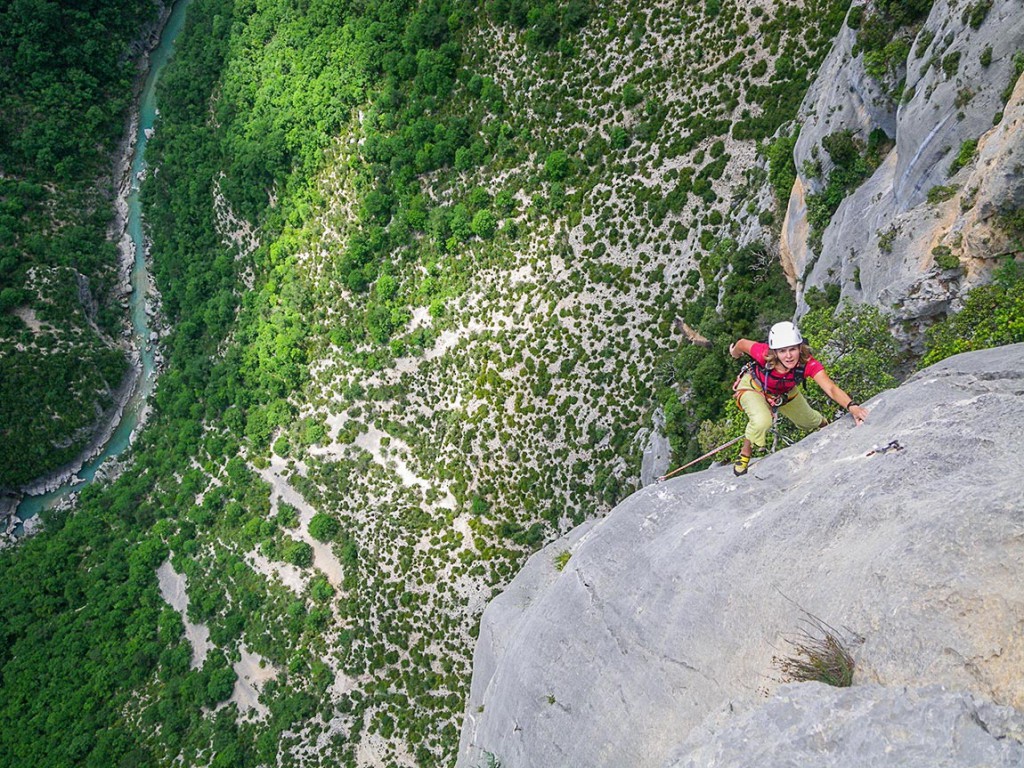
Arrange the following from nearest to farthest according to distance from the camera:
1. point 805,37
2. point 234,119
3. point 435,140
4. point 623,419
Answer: point 805,37
point 623,419
point 435,140
point 234,119

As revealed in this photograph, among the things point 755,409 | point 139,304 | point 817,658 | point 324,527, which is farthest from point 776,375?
point 139,304

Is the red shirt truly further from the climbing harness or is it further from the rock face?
the rock face

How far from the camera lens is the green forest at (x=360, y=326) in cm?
4359

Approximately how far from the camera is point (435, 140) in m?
53.3

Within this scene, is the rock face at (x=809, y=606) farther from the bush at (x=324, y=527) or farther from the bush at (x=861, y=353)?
the bush at (x=324, y=527)

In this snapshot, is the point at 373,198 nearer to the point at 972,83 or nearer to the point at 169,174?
the point at 169,174

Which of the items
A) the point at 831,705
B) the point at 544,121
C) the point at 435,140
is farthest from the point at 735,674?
the point at 435,140

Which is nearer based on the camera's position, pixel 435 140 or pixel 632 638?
pixel 632 638

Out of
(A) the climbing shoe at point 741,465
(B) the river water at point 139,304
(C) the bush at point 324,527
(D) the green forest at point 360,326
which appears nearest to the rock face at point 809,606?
(A) the climbing shoe at point 741,465

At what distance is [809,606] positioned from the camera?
12.6 metres

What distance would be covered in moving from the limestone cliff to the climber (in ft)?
23.2

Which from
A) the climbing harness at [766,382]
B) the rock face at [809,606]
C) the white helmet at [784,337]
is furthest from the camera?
the climbing harness at [766,382]

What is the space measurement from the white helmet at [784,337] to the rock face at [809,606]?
3.10 m

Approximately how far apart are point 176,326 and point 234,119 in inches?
884
